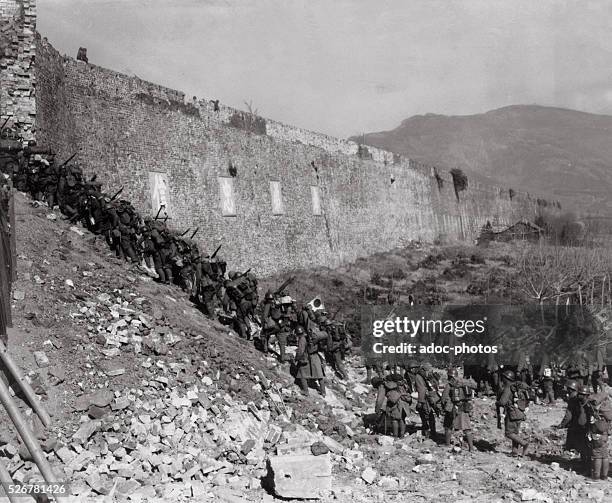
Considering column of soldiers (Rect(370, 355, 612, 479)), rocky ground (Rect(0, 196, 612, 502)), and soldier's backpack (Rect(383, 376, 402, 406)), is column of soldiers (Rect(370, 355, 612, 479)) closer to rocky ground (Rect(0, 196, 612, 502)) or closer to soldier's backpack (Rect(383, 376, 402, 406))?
soldier's backpack (Rect(383, 376, 402, 406))

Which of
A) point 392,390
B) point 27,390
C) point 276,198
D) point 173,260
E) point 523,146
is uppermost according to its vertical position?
point 523,146

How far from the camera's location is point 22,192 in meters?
13.0

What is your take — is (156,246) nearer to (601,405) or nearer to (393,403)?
(393,403)

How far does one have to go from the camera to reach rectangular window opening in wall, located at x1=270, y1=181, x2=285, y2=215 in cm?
2283

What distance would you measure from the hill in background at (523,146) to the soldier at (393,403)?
269 ft

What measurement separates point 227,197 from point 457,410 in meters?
12.1

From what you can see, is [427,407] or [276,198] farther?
[276,198]

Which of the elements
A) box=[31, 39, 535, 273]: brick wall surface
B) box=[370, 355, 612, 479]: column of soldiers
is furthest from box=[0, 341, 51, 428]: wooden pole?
box=[31, 39, 535, 273]: brick wall surface

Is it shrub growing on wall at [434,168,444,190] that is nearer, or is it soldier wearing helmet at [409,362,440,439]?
soldier wearing helmet at [409,362,440,439]

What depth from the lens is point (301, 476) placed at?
7.44 meters

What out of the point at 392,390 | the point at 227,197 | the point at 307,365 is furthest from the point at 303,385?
the point at 227,197

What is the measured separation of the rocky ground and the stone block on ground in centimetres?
1

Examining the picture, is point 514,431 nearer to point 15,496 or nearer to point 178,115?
point 15,496

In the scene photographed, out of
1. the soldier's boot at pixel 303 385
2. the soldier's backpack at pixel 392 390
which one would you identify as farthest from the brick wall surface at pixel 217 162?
the soldier's backpack at pixel 392 390
